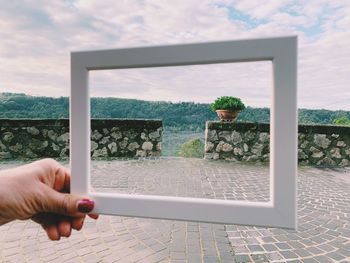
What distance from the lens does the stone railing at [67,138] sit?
5.91m

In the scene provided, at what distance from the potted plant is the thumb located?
549cm

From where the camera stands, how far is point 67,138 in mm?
6117

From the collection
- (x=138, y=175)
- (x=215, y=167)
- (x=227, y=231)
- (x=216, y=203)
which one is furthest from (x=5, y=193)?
(x=215, y=167)

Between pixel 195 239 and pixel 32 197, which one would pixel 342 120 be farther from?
pixel 32 197

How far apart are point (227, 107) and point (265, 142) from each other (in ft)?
3.74

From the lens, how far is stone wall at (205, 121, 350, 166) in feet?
19.7

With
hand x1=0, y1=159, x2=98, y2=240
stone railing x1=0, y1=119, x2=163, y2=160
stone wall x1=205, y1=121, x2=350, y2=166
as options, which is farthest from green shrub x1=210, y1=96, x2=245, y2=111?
hand x1=0, y1=159, x2=98, y2=240

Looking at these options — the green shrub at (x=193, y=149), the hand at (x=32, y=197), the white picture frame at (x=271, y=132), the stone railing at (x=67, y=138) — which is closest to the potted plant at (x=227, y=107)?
the green shrub at (x=193, y=149)

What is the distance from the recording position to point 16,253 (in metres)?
2.18

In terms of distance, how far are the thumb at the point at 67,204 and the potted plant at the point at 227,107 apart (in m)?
5.49

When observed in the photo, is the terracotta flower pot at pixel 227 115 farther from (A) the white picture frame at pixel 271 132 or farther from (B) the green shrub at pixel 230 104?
(A) the white picture frame at pixel 271 132

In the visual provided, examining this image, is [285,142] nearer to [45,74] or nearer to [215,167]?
[45,74]

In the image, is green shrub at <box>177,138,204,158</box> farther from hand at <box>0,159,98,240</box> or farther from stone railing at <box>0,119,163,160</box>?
hand at <box>0,159,98,240</box>

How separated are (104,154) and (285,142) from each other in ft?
19.7
